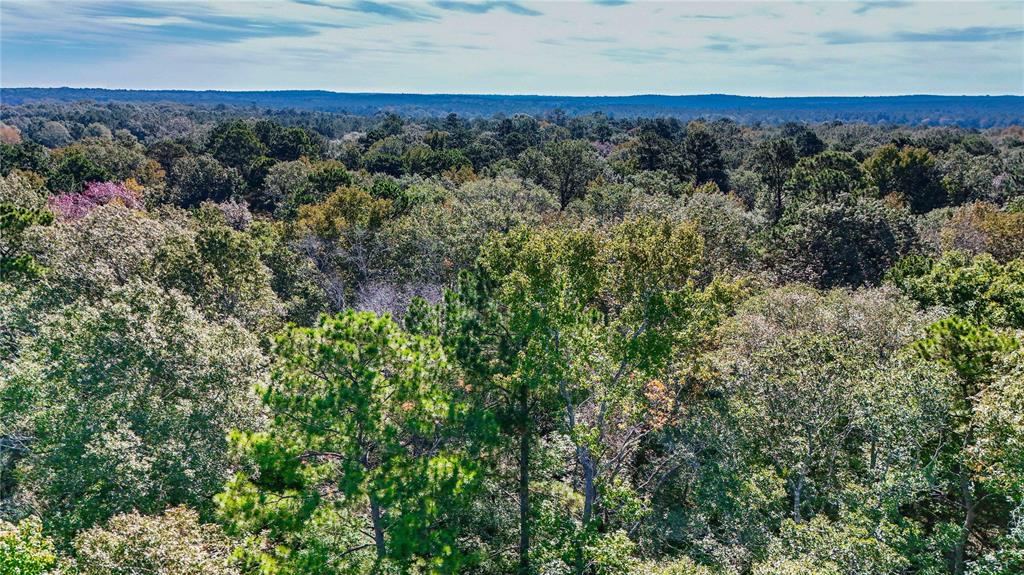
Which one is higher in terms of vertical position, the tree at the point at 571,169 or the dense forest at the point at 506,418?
the tree at the point at 571,169

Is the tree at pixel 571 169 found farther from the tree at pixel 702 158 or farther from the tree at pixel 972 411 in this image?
the tree at pixel 972 411

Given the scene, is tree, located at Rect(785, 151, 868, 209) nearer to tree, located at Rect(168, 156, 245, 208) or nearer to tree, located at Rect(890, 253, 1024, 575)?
tree, located at Rect(890, 253, 1024, 575)

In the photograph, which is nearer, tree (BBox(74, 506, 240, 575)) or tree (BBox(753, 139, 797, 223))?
tree (BBox(74, 506, 240, 575))

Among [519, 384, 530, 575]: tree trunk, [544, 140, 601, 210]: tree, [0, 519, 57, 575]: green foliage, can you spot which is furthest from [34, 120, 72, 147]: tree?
[0, 519, 57, 575]: green foliage

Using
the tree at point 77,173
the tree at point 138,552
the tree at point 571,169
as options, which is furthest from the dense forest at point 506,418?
the tree at point 77,173

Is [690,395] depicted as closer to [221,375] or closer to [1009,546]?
[1009,546]

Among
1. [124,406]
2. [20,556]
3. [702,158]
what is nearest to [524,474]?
[124,406]

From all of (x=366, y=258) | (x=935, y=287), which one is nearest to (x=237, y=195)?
(x=366, y=258)
